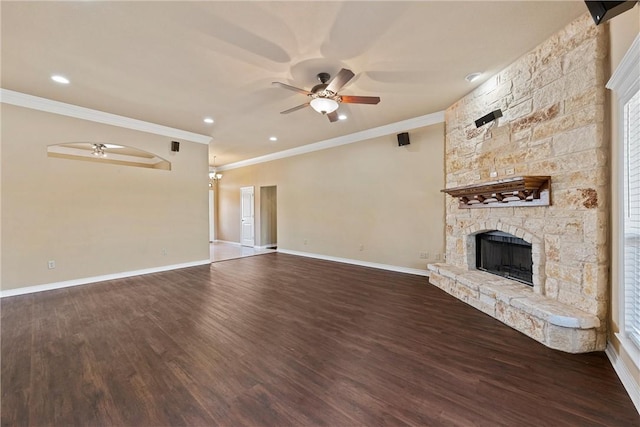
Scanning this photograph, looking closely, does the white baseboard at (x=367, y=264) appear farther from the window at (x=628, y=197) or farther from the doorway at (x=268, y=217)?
the window at (x=628, y=197)

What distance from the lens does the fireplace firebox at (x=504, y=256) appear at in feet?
10.8

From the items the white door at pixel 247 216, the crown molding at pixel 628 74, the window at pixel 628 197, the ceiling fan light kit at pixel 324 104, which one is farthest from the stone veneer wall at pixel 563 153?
the white door at pixel 247 216

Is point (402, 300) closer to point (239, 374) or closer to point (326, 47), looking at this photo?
point (239, 374)

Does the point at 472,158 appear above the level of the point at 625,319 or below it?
above

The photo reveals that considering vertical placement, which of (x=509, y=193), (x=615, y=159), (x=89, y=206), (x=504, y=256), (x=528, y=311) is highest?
(x=615, y=159)

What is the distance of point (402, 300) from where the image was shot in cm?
372

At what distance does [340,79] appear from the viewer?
2857mm

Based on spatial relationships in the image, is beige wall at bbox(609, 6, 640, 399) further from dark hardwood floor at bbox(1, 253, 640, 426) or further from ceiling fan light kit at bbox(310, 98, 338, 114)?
ceiling fan light kit at bbox(310, 98, 338, 114)

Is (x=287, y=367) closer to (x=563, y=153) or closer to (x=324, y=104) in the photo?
(x=324, y=104)

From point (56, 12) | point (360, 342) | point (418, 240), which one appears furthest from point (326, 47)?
point (418, 240)

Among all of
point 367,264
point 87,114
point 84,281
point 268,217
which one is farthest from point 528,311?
point 268,217

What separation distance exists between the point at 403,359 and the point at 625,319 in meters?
1.73

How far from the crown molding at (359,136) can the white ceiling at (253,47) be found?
2.08 feet

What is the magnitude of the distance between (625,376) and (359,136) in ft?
17.4
